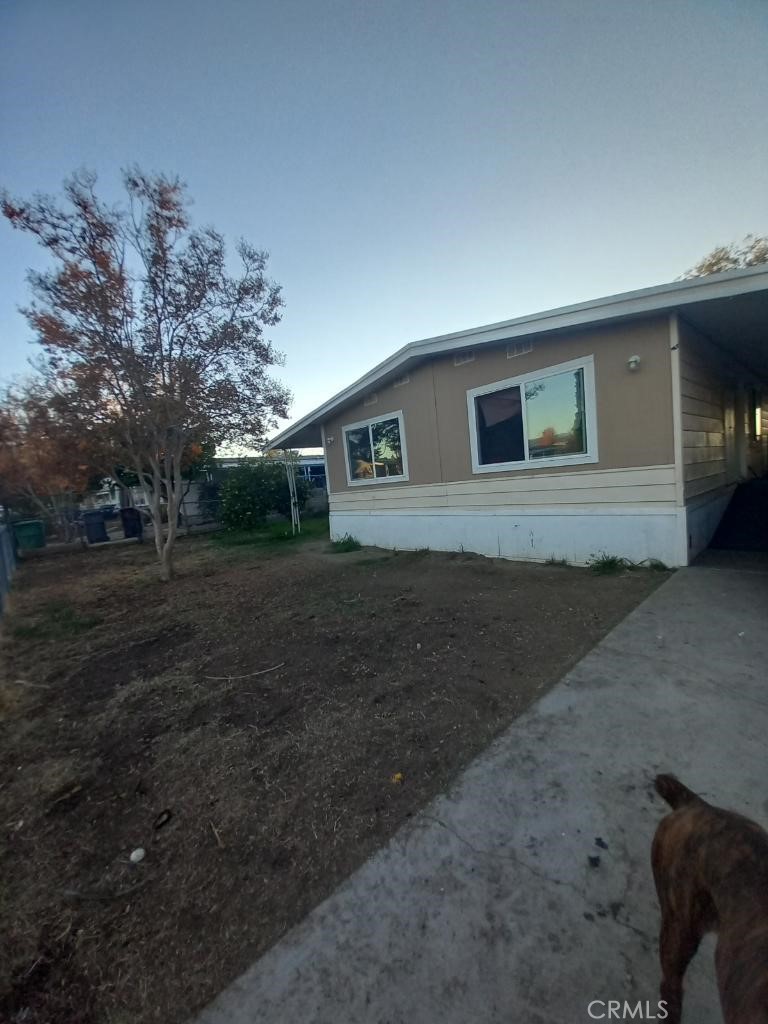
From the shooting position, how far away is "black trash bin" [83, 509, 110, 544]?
591 inches

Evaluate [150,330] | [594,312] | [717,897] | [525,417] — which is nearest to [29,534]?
[150,330]

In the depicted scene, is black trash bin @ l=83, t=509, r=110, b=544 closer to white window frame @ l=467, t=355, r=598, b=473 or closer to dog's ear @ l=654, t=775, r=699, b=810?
white window frame @ l=467, t=355, r=598, b=473

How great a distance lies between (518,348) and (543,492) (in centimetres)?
240

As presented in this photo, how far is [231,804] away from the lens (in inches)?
80.8

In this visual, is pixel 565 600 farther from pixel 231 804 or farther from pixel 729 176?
pixel 729 176

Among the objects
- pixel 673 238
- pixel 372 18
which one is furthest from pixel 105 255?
pixel 673 238

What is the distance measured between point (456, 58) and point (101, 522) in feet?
55.4

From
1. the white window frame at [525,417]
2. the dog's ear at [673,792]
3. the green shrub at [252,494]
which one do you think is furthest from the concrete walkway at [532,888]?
the green shrub at [252,494]

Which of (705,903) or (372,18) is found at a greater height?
(372,18)

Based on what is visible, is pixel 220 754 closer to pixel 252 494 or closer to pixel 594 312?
pixel 594 312

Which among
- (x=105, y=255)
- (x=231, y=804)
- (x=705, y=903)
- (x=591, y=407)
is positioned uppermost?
(x=105, y=255)

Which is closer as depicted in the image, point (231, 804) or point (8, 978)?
point (8, 978)

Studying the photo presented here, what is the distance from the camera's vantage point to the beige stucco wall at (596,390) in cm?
534

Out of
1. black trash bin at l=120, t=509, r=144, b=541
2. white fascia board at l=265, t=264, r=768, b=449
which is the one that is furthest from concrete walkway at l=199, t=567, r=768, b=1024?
black trash bin at l=120, t=509, r=144, b=541
